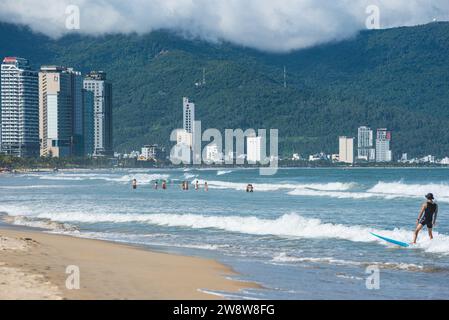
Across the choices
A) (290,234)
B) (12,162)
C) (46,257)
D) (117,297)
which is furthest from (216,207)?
(12,162)

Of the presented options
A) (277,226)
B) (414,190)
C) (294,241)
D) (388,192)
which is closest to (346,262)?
(294,241)

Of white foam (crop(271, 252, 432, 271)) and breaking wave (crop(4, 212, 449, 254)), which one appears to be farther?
breaking wave (crop(4, 212, 449, 254))

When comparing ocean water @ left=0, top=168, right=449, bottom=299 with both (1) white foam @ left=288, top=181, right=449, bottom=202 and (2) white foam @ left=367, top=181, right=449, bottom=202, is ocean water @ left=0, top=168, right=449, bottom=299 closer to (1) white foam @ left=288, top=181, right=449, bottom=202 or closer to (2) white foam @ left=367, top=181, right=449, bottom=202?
(1) white foam @ left=288, top=181, right=449, bottom=202

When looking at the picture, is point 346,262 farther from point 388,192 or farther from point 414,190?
point 414,190

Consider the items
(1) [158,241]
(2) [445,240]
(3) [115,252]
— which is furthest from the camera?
(1) [158,241]

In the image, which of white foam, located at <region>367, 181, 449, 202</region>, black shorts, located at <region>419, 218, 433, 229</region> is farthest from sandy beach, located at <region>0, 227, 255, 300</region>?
white foam, located at <region>367, 181, 449, 202</region>

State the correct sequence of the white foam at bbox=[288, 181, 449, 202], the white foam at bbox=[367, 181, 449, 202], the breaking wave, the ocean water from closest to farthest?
the ocean water < the breaking wave < the white foam at bbox=[288, 181, 449, 202] < the white foam at bbox=[367, 181, 449, 202]
